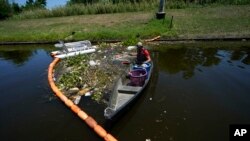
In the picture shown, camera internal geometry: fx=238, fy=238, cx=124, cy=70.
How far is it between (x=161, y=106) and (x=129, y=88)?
1.23 m

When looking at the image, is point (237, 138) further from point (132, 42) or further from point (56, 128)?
point (132, 42)

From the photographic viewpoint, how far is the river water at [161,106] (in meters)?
6.57

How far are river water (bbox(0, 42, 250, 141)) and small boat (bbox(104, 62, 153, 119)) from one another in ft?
1.38

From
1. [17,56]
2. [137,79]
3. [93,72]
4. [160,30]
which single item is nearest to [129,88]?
[137,79]

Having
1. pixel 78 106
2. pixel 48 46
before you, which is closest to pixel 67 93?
pixel 78 106

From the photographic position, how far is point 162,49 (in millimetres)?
14266

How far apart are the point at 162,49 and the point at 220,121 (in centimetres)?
794

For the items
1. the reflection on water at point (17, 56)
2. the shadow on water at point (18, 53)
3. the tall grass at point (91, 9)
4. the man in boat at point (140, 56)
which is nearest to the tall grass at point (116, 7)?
the tall grass at point (91, 9)

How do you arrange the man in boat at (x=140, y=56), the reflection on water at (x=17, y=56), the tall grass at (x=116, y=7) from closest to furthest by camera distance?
1. the man in boat at (x=140, y=56)
2. the reflection on water at (x=17, y=56)
3. the tall grass at (x=116, y=7)

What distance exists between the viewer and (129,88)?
26.6ft

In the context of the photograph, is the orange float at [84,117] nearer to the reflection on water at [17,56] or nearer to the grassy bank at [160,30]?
the reflection on water at [17,56]

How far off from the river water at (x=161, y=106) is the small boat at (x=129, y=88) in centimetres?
42

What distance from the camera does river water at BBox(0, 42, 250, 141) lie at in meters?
6.57

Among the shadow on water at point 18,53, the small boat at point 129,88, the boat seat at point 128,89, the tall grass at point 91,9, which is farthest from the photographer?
the tall grass at point 91,9
